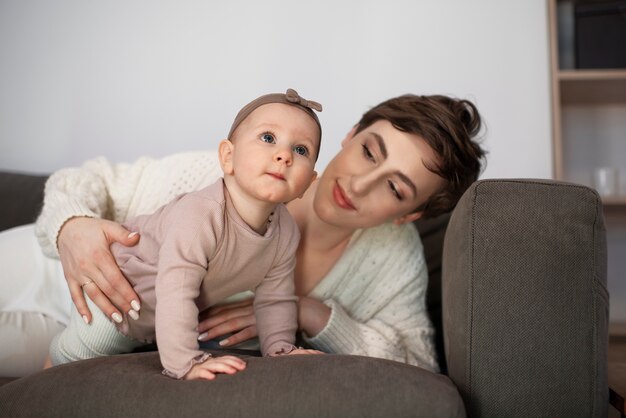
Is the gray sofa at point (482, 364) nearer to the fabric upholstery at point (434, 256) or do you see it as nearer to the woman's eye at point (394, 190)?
the woman's eye at point (394, 190)

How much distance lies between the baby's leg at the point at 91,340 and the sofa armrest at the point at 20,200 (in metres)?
0.73

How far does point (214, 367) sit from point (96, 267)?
35 cm

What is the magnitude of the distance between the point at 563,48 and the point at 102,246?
79.9 inches

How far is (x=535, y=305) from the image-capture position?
0.89m

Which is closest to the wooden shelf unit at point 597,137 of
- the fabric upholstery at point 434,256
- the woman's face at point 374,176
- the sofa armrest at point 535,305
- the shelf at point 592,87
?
the shelf at point 592,87

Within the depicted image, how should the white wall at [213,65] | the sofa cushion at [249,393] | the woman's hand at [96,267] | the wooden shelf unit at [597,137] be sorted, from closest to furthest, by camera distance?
the sofa cushion at [249,393], the woman's hand at [96,267], the white wall at [213,65], the wooden shelf unit at [597,137]

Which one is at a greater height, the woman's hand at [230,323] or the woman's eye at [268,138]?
the woman's eye at [268,138]

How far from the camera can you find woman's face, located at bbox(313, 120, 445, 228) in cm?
122

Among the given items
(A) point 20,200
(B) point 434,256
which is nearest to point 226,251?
(B) point 434,256

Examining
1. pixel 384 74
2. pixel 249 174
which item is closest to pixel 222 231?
pixel 249 174

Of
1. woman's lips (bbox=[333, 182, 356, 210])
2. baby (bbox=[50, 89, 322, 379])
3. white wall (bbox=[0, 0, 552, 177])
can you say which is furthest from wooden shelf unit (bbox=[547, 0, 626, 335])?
baby (bbox=[50, 89, 322, 379])

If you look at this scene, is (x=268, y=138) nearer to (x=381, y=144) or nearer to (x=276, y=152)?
(x=276, y=152)

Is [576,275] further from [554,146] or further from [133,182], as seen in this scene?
[554,146]

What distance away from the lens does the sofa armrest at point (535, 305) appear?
2.91ft
